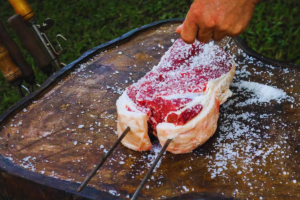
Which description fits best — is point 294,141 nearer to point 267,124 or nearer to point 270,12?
point 267,124

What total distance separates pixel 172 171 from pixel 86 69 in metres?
1.22

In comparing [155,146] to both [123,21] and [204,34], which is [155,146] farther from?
[123,21]

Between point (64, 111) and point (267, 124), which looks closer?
point (267, 124)

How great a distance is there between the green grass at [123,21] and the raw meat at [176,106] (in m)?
2.72

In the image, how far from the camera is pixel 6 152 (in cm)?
191

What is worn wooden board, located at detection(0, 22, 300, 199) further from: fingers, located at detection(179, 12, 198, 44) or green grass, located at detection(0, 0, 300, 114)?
green grass, located at detection(0, 0, 300, 114)

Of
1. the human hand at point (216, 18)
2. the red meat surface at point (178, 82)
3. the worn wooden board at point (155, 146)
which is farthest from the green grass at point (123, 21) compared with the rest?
the human hand at point (216, 18)

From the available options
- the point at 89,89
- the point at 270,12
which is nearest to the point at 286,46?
the point at 270,12

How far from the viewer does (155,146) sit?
1.96 metres

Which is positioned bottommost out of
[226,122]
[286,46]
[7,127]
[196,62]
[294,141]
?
[286,46]

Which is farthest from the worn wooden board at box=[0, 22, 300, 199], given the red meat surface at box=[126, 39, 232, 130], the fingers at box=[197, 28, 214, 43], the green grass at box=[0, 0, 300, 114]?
the green grass at box=[0, 0, 300, 114]

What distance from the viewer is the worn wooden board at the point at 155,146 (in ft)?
5.58

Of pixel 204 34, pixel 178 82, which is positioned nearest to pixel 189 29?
pixel 204 34

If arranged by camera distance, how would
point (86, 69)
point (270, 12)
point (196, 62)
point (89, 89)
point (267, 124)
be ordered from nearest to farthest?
1. point (267, 124)
2. point (196, 62)
3. point (89, 89)
4. point (86, 69)
5. point (270, 12)
